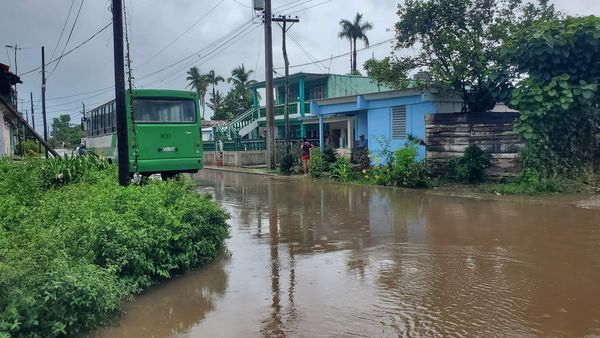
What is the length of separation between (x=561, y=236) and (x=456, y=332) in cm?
497

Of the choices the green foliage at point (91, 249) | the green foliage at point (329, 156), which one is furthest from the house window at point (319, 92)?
the green foliage at point (91, 249)

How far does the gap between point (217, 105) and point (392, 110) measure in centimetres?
4363

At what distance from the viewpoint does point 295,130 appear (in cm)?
3762

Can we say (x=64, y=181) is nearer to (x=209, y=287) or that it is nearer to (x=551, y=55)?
(x=209, y=287)

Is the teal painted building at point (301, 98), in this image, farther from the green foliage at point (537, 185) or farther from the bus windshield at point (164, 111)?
the green foliage at point (537, 185)

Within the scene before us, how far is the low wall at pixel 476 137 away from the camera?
15.0 m

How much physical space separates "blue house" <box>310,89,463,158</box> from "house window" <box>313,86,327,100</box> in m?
10.6

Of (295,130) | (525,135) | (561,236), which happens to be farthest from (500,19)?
(295,130)

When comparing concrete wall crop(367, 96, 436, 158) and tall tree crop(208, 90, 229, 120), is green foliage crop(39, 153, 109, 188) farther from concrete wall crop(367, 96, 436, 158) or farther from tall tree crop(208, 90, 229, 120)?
tall tree crop(208, 90, 229, 120)

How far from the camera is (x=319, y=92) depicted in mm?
35719

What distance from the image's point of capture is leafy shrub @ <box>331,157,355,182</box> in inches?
773

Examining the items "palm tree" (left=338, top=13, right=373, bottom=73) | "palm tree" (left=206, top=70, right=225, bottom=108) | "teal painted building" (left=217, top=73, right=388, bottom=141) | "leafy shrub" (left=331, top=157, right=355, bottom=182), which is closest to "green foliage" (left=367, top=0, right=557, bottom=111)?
"leafy shrub" (left=331, top=157, right=355, bottom=182)

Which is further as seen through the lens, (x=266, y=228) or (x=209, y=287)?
(x=266, y=228)

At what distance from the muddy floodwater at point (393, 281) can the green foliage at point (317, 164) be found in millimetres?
9818
